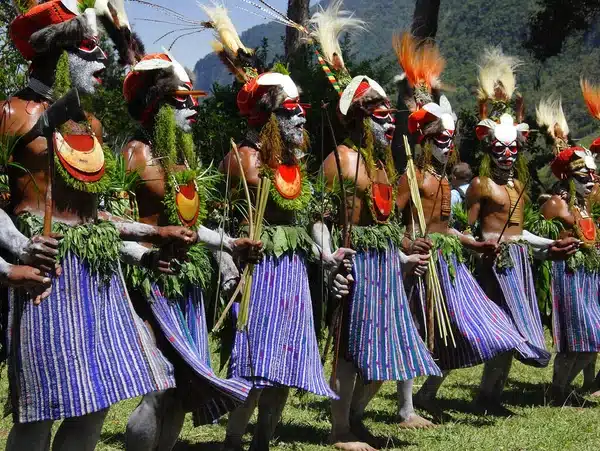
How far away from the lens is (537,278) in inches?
298

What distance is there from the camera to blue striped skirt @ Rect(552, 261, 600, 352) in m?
7.38

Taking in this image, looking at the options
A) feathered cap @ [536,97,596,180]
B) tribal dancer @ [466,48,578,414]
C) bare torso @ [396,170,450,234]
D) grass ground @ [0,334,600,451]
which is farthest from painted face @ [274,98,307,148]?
feathered cap @ [536,97,596,180]

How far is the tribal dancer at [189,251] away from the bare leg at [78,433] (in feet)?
1.57

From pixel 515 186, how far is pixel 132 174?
3.70m

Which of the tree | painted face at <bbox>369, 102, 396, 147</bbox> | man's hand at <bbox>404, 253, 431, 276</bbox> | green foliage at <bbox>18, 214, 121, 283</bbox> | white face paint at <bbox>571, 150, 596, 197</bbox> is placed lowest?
green foliage at <bbox>18, 214, 121, 283</bbox>

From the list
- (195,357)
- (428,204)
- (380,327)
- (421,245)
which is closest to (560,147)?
(428,204)

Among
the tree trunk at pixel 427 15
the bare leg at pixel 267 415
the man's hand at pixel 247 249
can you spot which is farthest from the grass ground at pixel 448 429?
the tree trunk at pixel 427 15

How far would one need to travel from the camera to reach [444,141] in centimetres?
654

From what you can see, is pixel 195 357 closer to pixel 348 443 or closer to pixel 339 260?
pixel 339 260

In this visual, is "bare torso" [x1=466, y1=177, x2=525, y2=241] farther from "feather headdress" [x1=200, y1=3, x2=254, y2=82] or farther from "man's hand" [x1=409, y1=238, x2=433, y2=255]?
"feather headdress" [x1=200, y1=3, x2=254, y2=82]

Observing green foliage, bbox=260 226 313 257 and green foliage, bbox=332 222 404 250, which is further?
green foliage, bbox=332 222 404 250

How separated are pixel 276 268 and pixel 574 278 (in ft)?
10.9

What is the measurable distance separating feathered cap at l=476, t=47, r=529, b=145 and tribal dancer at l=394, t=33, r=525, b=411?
67 centimetres

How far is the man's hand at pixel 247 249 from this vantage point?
4.63 metres
